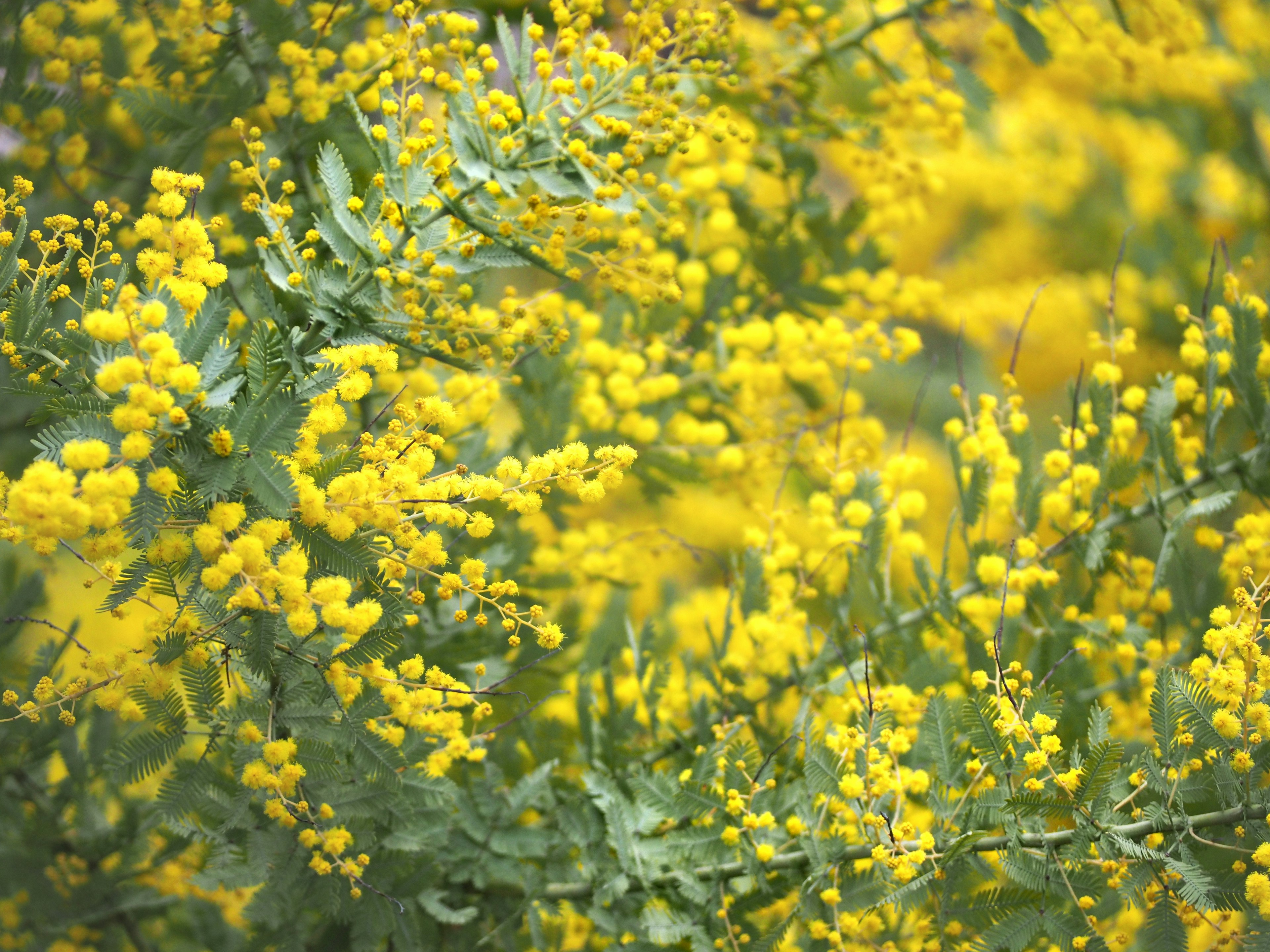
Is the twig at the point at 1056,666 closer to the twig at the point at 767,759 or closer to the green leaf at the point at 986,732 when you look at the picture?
the green leaf at the point at 986,732

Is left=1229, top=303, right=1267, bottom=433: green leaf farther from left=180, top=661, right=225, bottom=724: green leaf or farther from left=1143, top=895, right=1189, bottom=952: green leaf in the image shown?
left=180, top=661, right=225, bottom=724: green leaf

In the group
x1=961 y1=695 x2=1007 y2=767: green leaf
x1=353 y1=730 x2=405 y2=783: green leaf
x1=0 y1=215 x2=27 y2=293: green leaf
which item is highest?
x1=0 y1=215 x2=27 y2=293: green leaf

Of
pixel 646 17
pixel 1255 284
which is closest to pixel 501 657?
pixel 646 17

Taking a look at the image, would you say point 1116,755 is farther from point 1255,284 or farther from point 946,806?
point 1255,284

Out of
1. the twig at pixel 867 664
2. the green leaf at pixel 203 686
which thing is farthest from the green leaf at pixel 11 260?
the twig at pixel 867 664

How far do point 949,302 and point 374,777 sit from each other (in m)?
2.56

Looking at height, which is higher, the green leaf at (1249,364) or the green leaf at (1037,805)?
the green leaf at (1249,364)

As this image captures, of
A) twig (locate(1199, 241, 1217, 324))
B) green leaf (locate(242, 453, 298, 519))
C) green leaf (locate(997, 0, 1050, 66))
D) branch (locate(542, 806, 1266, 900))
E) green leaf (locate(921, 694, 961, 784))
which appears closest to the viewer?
green leaf (locate(242, 453, 298, 519))

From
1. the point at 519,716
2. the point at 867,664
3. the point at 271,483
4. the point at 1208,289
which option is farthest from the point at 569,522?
the point at 1208,289

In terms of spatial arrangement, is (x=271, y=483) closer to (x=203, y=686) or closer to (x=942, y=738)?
(x=203, y=686)

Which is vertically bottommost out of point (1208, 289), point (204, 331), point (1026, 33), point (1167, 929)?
point (1167, 929)

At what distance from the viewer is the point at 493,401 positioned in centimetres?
157

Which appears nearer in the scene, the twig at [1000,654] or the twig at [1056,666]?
the twig at [1000,654]

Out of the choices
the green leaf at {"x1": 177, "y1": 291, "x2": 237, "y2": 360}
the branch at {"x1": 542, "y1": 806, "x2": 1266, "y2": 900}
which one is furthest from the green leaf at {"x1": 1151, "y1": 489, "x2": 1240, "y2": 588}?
the green leaf at {"x1": 177, "y1": 291, "x2": 237, "y2": 360}
